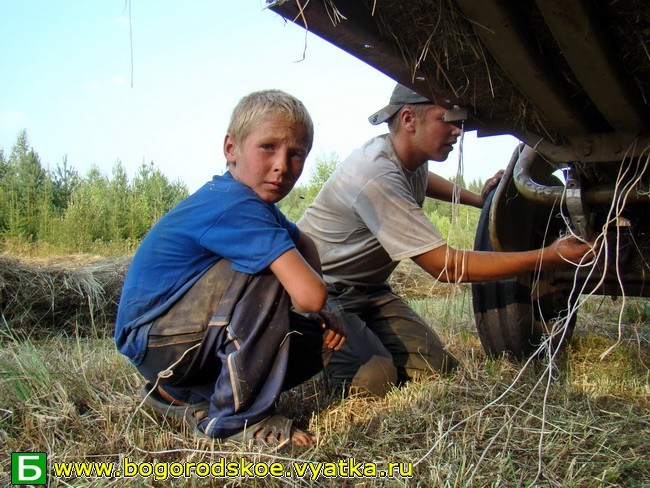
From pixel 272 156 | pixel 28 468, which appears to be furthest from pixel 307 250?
pixel 28 468

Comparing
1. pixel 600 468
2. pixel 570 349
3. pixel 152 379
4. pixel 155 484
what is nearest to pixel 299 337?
pixel 152 379

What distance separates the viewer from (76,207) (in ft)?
41.7

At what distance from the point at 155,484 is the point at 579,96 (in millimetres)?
1729

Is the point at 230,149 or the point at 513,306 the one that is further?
the point at 513,306

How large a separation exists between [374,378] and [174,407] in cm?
93

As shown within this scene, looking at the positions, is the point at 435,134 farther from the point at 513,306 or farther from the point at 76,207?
the point at 76,207

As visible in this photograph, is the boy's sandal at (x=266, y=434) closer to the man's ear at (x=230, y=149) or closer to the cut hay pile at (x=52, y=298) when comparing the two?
the man's ear at (x=230, y=149)

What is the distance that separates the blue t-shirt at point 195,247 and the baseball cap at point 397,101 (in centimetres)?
101

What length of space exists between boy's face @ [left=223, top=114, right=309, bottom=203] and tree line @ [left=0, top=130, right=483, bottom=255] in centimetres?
824

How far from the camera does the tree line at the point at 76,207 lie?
38.9 ft

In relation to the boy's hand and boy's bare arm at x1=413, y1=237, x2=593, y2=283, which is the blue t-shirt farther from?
boy's bare arm at x1=413, y1=237, x2=593, y2=283

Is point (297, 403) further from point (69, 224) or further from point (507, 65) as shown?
point (69, 224)

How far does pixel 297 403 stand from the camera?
2396mm

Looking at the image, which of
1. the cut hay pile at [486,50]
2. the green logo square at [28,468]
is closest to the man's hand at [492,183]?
the cut hay pile at [486,50]
